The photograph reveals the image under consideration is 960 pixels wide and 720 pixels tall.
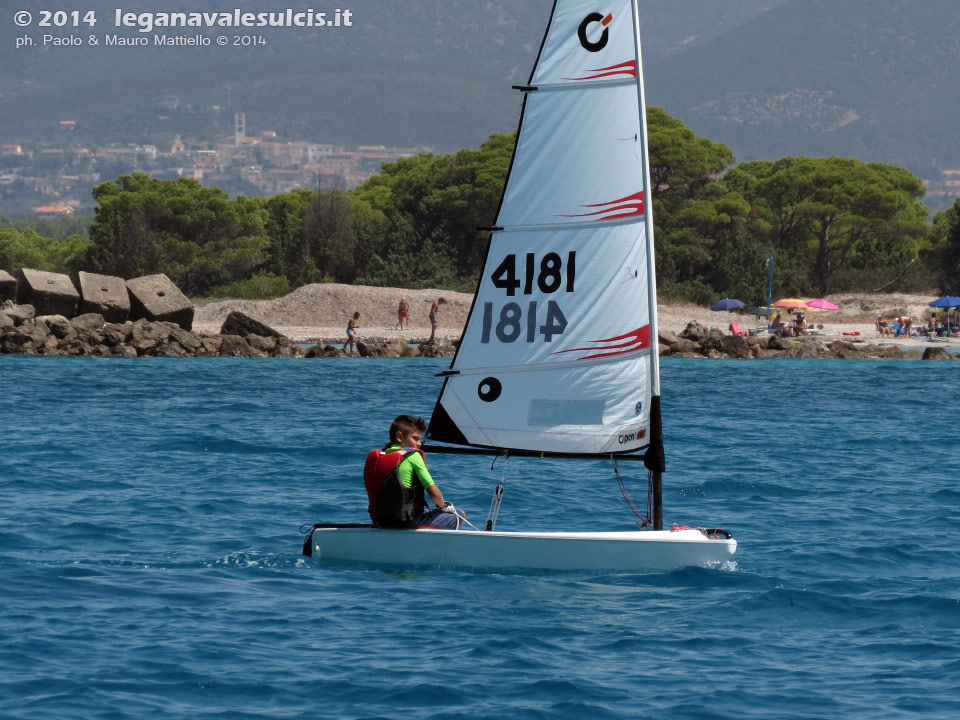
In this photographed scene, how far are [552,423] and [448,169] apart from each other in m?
62.1

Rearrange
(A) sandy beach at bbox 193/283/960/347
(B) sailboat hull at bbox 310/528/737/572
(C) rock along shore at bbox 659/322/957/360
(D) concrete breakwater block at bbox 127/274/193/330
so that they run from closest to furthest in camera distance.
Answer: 1. (B) sailboat hull at bbox 310/528/737/572
2. (D) concrete breakwater block at bbox 127/274/193/330
3. (C) rock along shore at bbox 659/322/957/360
4. (A) sandy beach at bbox 193/283/960/347

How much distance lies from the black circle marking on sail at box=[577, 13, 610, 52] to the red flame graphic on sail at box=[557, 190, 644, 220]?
1.47 m

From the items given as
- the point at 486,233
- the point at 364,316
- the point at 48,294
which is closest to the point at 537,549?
the point at 48,294

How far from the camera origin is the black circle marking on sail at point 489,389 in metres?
12.6

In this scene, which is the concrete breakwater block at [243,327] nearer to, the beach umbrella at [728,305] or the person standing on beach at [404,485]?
the beach umbrella at [728,305]

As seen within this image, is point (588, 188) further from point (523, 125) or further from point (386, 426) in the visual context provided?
point (386, 426)

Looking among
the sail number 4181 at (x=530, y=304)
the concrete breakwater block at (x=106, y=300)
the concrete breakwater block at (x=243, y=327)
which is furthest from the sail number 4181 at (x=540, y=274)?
the concrete breakwater block at (x=106, y=300)

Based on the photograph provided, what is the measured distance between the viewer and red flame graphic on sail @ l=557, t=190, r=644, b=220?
40.1ft

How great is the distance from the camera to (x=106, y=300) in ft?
148

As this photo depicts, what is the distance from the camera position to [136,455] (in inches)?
854

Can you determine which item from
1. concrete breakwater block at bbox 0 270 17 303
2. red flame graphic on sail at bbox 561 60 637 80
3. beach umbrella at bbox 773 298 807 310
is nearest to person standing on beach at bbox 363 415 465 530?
red flame graphic on sail at bbox 561 60 637 80

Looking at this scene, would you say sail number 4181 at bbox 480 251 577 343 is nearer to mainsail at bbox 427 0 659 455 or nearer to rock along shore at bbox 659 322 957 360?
mainsail at bbox 427 0 659 455

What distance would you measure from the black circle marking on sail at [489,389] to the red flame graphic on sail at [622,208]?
192cm

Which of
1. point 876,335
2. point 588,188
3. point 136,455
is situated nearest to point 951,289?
point 876,335
